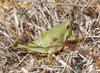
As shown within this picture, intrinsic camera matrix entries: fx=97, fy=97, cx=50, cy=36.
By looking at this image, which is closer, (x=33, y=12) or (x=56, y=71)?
(x=56, y=71)

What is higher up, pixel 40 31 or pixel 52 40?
pixel 40 31

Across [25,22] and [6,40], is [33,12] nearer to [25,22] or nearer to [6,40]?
[25,22]

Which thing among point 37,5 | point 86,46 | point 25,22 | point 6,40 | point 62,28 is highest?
point 37,5

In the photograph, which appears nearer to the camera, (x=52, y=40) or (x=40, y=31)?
(x=52, y=40)

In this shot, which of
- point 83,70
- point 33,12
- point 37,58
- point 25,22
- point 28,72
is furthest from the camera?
point 33,12

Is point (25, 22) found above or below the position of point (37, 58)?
above

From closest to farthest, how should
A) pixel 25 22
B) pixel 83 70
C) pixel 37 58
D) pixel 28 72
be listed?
pixel 83 70 → pixel 28 72 → pixel 37 58 → pixel 25 22

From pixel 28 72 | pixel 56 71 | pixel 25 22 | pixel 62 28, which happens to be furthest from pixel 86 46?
pixel 25 22

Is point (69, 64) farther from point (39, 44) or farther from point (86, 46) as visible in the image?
point (39, 44)
